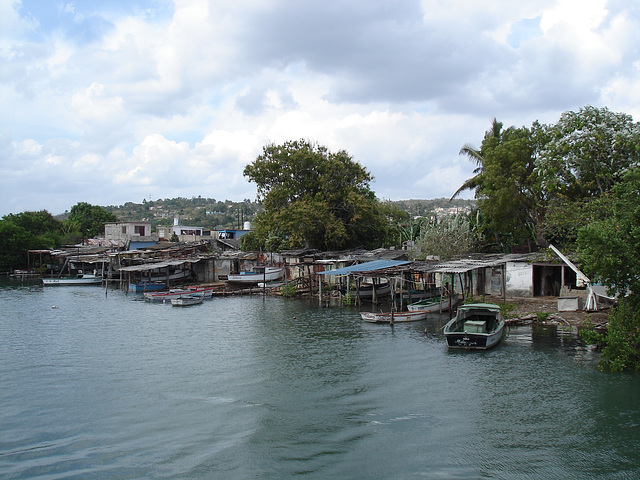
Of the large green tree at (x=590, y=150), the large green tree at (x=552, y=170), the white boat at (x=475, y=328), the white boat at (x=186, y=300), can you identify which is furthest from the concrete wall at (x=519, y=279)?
the white boat at (x=186, y=300)

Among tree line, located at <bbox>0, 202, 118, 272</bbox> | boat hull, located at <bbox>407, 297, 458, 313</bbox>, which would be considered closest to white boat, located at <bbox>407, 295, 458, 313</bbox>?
boat hull, located at <bbox>407, 297, 458, 313</bbox>

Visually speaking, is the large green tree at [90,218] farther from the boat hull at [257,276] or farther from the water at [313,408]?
the water at [313,408]

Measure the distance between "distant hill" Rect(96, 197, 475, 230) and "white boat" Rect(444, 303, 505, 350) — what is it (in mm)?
98536

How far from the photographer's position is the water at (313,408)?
11.2 meters

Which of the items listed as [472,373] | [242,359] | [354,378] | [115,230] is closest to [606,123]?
[472,373]

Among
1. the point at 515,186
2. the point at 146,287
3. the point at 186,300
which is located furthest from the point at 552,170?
the point at 146,287

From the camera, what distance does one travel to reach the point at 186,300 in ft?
122

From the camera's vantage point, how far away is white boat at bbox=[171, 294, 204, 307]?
36.8 meters

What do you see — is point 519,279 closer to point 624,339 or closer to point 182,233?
point 624,339

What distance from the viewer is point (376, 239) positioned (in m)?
49.4

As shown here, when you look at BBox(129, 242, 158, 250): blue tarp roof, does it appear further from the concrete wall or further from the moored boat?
the concrete wall

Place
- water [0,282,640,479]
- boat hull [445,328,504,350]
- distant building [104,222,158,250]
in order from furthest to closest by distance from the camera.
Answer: distant building [104,222,158,250] < boat hull [445,328,504,350] < water [0,282,640,479]

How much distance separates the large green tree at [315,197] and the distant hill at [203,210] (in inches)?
2936

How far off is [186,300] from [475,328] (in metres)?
23.0
